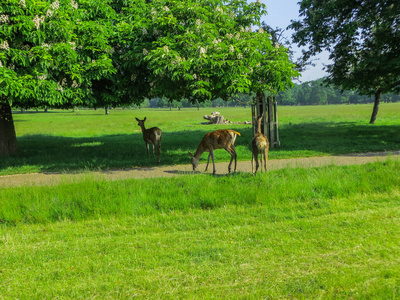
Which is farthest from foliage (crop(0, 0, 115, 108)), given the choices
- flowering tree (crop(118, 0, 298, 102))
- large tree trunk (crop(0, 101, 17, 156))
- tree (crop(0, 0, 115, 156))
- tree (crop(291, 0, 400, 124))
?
tree (crop(291, 0, 400, 124))

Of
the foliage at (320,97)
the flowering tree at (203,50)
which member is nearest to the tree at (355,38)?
the flowering tree at (203,50)

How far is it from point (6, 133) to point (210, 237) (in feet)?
52.7

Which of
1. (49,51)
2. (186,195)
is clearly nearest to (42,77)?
(49,51)

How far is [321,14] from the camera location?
21828 millimetres

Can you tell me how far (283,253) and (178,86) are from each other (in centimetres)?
944

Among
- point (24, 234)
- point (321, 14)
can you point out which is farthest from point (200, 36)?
point (321, 14)

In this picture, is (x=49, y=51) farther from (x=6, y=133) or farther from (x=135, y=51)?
(x=6, y=133)

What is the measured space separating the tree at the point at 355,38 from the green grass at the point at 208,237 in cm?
A: 1307

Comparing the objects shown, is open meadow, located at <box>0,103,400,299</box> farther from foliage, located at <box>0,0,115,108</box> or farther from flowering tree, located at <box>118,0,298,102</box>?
foliage, located at <box>0,0,115,108</box>

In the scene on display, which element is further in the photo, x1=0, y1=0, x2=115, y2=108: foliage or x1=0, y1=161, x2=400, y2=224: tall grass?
x1=0, y1=0, x2=115, y2=108: foliage

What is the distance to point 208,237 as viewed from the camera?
6102mm

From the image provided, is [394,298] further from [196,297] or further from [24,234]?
[24,234]

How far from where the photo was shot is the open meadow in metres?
4.36

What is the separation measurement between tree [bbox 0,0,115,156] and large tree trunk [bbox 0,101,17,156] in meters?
4.27
